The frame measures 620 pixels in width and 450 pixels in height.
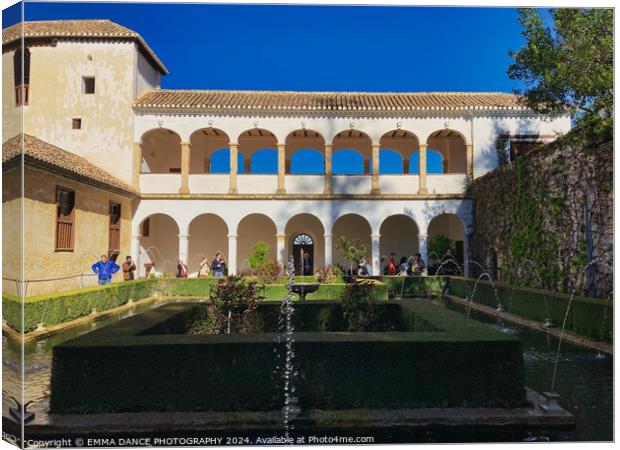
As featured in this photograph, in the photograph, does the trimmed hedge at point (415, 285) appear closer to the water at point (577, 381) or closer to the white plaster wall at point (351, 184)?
the white plaster wall at point (351, 184)

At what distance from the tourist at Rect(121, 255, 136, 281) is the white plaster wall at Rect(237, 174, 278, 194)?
5809 millimetres

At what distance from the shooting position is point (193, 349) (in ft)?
13.4

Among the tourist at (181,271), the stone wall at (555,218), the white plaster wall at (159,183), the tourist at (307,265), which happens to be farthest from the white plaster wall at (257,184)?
the stone wall at (555,218)

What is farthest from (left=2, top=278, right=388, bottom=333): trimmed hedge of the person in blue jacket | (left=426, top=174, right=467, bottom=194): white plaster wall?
(left=426, top=174, right=467, bottom=194): white plaster wall

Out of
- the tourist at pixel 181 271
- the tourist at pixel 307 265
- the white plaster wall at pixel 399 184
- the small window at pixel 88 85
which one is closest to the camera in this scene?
the small window at pixel 88 85

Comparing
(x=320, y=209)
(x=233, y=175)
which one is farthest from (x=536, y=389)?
(x=233, y=175)

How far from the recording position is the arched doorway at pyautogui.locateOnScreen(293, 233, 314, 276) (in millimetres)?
20781

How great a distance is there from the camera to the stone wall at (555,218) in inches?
348

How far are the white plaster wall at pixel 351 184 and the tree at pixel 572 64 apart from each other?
25.9 ft

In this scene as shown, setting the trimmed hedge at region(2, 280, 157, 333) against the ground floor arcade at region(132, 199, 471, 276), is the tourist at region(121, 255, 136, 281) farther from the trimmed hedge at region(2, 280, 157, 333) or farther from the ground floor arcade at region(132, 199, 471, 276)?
the ground floor arcade at region(132, 199, 471, 276)

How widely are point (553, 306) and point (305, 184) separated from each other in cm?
1097

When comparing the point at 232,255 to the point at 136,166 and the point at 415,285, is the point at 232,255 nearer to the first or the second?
the point at 136,166

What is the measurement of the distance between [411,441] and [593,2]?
4.70 meters

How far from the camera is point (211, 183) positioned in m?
17.8
